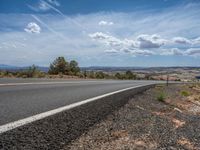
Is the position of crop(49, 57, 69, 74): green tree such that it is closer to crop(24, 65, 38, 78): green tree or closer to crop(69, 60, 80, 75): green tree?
crop(69, 60, 80, 75): green tree

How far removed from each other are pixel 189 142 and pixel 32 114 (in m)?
2.99

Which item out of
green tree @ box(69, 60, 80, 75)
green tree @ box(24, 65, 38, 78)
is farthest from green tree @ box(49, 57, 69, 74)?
green tree @ box(24, 65, 38, 78)

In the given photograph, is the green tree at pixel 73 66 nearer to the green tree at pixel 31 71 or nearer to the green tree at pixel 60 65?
the green tree at pixel 60 65

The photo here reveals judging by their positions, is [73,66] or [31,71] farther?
[73,66]

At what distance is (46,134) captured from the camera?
4.16 meters

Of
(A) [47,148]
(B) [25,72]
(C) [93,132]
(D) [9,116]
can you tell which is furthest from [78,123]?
(B) [25,72]

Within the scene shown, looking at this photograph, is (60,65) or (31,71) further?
(60,65)

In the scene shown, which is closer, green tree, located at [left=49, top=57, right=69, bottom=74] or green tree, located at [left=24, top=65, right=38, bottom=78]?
green tree, located at [left=24, top=65, right=38, bottom=78]

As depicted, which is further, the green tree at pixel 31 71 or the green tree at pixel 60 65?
the green tree at pixel 60 65

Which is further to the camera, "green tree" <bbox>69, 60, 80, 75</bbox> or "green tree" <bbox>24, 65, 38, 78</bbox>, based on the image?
"green tree" <bbox>69, 60, 80, 75</bbox>

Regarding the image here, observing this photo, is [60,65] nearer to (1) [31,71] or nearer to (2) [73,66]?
(2) [73,66]

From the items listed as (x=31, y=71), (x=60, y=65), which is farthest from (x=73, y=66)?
(x=31, y=71)

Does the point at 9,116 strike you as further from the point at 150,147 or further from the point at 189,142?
the point at 189,142

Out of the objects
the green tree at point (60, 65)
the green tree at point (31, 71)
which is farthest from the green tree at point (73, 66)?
the green tree at point (31, 71)
